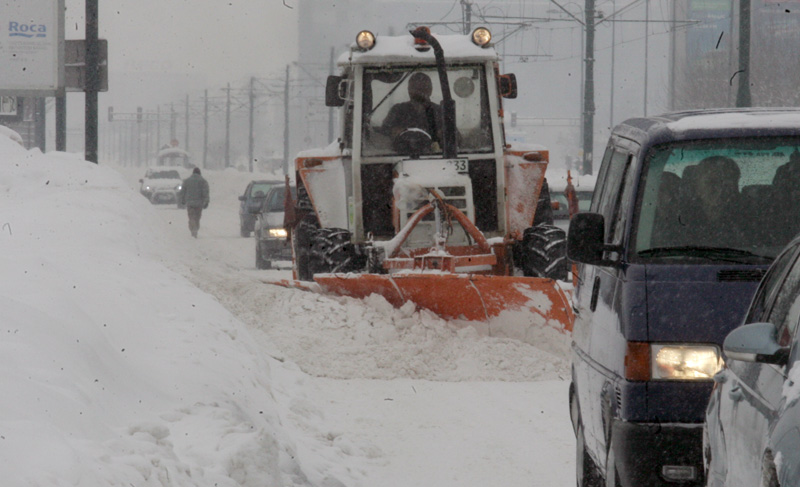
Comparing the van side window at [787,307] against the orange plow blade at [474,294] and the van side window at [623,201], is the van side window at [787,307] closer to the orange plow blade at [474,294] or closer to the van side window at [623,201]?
the van side window at [623,201]

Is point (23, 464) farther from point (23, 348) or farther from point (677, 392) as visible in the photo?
point (677, 392)

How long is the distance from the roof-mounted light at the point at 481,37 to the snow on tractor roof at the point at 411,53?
2.2 inches

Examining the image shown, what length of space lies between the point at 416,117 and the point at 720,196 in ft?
24.4

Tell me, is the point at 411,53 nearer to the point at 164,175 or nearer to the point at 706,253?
the point at 706,253

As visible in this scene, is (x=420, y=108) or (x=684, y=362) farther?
(x=420, y=108)

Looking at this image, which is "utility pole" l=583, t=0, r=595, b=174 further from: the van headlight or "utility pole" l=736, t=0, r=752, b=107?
the van headlight

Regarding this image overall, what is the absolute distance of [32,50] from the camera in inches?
1088

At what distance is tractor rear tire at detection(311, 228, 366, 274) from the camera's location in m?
12.6

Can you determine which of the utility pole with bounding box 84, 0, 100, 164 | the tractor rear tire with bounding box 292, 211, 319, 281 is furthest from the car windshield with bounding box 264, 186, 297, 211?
the tractor rear tire with bounding box 292, 211, 319, 281

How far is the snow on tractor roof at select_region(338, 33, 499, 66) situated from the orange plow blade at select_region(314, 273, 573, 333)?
8.27 ft

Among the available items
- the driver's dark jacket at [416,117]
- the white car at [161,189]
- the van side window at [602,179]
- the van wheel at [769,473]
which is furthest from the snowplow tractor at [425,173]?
the white car at [161,189]

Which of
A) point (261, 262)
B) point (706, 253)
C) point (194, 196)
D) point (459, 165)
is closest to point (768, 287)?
point (706, 253)

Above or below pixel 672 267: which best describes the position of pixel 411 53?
→ above

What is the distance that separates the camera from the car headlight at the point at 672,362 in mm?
4773
